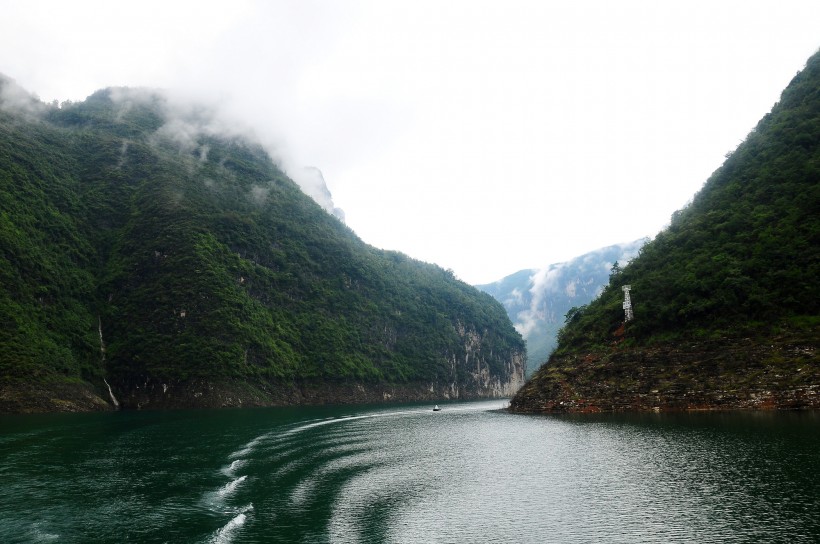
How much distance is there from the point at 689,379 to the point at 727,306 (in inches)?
508

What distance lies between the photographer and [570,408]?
8419 cm

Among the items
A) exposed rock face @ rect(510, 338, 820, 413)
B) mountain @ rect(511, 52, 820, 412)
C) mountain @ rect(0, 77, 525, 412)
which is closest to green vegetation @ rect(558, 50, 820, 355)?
mountain @ rect(511, 52, 820, 412)

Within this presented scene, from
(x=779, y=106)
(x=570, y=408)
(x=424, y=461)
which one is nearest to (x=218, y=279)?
(x=570, y=408)

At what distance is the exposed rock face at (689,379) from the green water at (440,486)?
19.5 ft

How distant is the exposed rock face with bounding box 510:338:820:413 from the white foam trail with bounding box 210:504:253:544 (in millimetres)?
62428

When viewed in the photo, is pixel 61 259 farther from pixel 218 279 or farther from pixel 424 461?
pixel 424 461

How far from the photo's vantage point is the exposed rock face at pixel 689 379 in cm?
6256

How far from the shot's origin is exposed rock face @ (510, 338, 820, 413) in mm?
62559

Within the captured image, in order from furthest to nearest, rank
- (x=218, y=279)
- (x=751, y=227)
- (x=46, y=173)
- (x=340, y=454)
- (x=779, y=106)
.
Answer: (x=46, y=173)
(x=218, y=279)
(x=779, y=106)
(x=751, y=227)
(x=340, y=454)

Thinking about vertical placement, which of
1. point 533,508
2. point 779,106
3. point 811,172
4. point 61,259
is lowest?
point 533,508

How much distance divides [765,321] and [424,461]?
5442 cm

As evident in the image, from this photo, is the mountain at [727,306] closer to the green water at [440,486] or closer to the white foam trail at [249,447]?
the green water at [440,486]

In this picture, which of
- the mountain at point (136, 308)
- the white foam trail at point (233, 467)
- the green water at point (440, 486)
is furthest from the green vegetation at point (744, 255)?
the mountain at point (136, 308)

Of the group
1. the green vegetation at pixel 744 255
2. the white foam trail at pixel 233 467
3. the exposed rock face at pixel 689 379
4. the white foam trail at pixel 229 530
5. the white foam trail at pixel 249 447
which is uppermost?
Answer: the green vegetation at pixel 744 255
